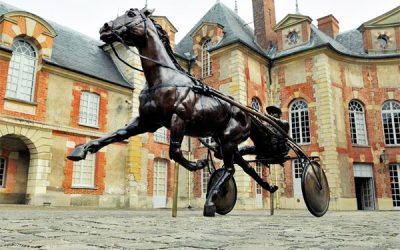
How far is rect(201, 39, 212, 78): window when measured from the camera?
73.8 feet

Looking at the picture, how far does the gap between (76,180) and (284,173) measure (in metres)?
11.5

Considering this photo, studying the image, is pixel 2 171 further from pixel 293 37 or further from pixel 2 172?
pixel 293 37

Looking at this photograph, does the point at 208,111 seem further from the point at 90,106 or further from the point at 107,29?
the point at 90,106

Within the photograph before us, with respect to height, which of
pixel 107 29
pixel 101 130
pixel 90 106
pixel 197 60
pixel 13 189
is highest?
pixel 197 60

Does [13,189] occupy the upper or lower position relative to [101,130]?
lower

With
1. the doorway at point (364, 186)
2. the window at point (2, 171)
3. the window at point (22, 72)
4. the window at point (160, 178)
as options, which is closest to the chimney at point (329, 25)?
the doorway at point (364, 186)

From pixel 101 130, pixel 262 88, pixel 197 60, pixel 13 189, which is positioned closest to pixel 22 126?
pixel 13 189

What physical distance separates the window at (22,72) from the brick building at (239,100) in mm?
216

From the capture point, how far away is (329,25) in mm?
25203

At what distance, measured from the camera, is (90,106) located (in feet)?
58.9

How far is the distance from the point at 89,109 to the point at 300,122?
12.0 m

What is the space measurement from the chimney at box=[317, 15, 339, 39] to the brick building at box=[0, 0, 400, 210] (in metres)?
1.30

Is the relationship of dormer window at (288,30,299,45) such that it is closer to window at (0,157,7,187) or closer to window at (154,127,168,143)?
window at (154,127,168,143)

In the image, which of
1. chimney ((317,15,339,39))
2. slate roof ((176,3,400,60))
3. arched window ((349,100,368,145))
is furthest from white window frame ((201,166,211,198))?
chimney ((317,15,339,39))
